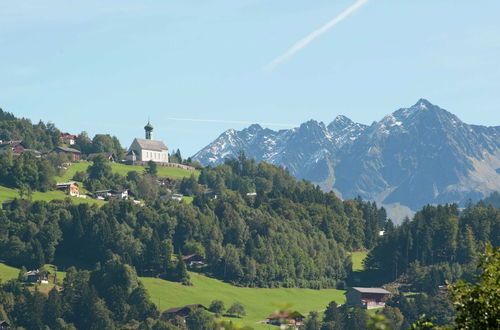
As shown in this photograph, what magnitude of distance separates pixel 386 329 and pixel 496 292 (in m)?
10.7

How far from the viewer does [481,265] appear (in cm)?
3966

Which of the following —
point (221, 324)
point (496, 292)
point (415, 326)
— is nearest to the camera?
point (221, 324)

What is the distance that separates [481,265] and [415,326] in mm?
4517

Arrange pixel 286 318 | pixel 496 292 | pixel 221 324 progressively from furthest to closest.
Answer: pixel 496 292
pixel 221 324
pixel 286 318

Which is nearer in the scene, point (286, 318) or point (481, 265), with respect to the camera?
point (286, 318)

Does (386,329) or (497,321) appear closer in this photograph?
(386,329)

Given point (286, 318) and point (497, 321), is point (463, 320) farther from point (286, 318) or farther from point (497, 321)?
point (286, 318)

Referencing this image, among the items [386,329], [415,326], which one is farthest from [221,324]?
[415,326]

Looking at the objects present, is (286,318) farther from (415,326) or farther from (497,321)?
(497,321)

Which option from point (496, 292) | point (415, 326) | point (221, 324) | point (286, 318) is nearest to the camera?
point (286, 318)

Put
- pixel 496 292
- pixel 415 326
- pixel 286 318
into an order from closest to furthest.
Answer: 1. pixel 286 318
2. pixel 415 326
3. pixel 496 292

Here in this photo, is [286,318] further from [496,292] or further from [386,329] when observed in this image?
[496,292]

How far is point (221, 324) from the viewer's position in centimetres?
Answer: 3084

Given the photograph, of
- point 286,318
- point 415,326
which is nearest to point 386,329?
point 286,318
